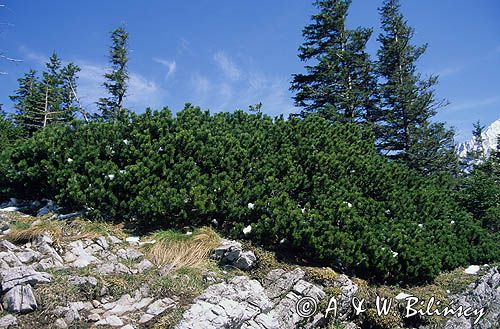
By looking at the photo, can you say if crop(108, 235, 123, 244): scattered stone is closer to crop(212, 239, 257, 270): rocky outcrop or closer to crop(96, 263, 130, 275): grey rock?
crop(96, 263, 130, 275): grey rock

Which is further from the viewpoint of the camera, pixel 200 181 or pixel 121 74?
pixel 121 74

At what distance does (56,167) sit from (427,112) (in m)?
19.6

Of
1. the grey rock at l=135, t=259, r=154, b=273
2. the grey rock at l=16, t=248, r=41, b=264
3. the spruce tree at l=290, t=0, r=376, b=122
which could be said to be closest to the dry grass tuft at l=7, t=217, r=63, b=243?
the grey rock at l=16, t=248, r=41, b=264

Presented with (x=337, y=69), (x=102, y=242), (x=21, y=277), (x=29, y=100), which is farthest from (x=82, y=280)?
(x=29, y=100)

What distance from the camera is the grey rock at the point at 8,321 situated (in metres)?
3.38

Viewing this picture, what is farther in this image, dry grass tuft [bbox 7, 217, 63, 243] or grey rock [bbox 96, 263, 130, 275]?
dry grass tuft [bbox 7, 217, 63, 243]

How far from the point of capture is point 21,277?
3855mm

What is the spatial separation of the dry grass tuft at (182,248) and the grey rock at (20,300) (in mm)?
1554

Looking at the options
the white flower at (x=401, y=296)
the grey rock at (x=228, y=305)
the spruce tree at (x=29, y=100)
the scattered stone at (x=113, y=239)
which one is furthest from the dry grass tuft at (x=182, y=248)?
the spruce tree at (x=29, y=100)

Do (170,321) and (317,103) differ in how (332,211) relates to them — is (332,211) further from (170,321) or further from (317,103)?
(317,103)

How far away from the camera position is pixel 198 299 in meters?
4.13

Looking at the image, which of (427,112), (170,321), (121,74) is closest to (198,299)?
(170,321)

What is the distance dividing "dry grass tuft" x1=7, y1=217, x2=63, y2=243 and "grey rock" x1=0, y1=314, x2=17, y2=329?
1529mm

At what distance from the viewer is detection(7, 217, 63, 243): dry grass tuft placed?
4.93 metres
